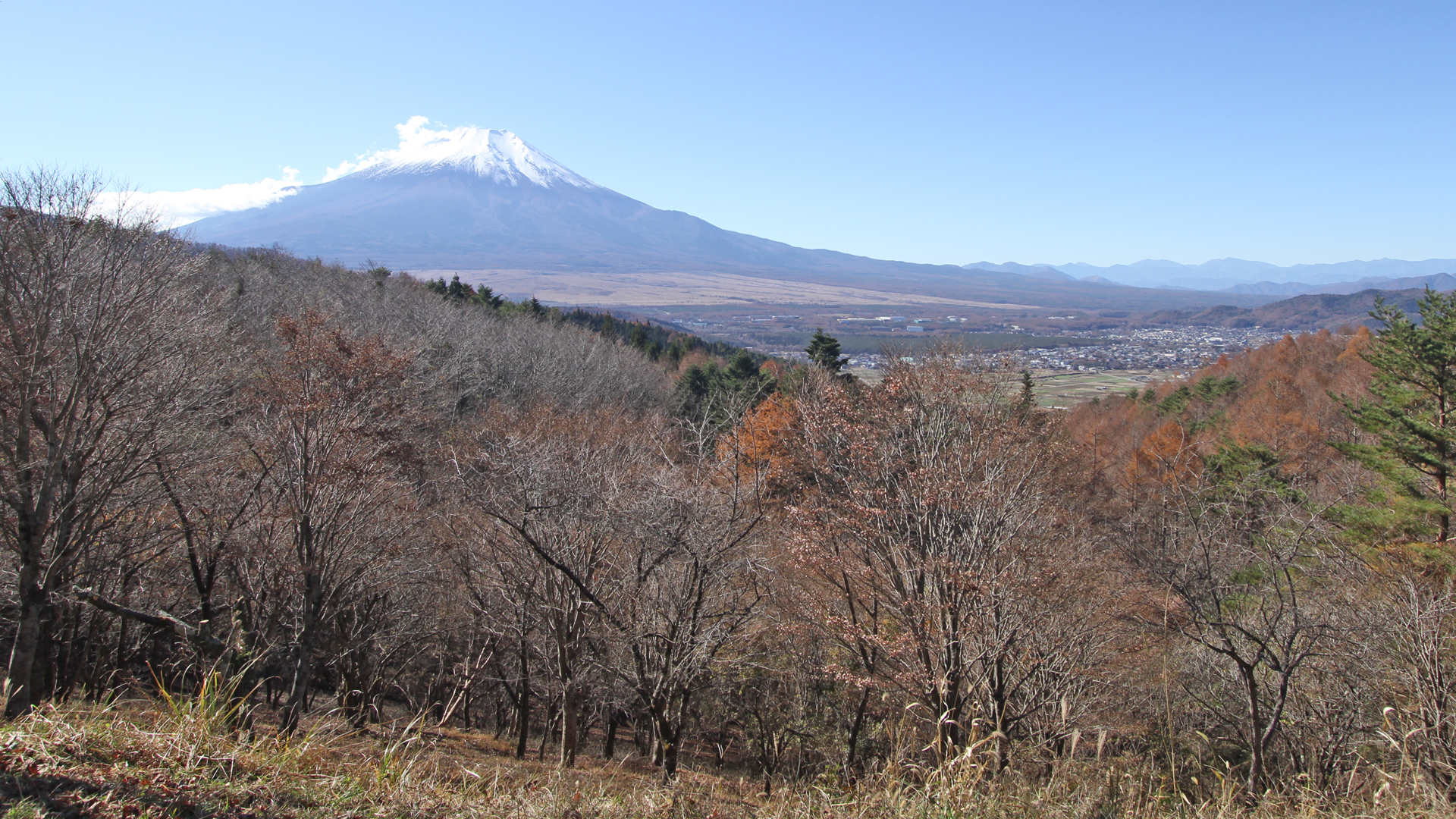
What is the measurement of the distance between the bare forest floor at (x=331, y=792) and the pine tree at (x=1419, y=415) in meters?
18.5

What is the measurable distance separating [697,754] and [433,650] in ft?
24.3

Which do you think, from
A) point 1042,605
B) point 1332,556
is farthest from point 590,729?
point 1332,556

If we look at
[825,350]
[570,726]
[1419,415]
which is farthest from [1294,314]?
[570,726]

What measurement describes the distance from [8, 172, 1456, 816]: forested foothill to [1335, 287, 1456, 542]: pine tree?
0.40 feet

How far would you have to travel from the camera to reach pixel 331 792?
3.19m

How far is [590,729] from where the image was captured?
19.2 m

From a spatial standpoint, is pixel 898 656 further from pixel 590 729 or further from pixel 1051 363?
pixel 1051 363

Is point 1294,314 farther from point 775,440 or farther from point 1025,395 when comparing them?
point 775,440

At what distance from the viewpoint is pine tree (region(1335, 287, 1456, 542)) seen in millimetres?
16781

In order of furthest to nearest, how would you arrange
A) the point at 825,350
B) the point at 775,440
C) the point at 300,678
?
the point at 825,350
the point at 775,440
the point at 300,678

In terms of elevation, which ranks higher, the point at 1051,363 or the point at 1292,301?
the point at 1292,301

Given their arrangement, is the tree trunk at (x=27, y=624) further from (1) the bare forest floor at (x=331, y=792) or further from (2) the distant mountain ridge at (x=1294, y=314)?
(2) the distant mountain ridge at (x=1294, y=314)

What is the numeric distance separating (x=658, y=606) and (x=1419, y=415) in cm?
2026

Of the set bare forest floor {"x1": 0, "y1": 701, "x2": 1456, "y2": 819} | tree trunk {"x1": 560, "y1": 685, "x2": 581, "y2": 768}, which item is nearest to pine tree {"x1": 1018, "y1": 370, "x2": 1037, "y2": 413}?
tree trunk {"x1": 560, "y1": 685, "x2": 581, "y2": 768}
